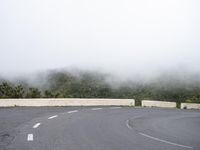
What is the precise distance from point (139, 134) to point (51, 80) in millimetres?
115370

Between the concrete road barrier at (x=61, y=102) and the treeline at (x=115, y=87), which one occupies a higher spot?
the treeline at (x=115, y=87)

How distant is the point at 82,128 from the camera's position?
53.9ft

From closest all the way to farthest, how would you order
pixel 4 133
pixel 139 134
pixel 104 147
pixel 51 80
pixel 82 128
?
pixel 104 147 < pixel 4 133 < pixel 139 134 < pixel 82 128 < pixel 51 80

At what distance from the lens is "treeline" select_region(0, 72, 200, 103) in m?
105

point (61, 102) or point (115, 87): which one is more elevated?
point (115, 87)

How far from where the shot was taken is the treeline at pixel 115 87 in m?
105

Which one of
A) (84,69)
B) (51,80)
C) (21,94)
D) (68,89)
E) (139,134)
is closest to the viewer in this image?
(139,134)

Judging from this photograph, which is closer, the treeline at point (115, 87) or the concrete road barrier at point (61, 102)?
the concrete road barrier at point (61, 102)

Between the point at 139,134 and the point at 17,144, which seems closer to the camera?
the point at 17,144

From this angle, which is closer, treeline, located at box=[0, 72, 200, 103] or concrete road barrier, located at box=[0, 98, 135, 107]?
concrete road barrier, located at box=[0, 98, 135, 107]

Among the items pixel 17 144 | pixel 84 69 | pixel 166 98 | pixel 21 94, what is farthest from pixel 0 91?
pixel 84 69

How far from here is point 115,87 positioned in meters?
124

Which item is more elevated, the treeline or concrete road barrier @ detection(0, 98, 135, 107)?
the treeline

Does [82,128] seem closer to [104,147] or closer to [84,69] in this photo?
[104,147]
